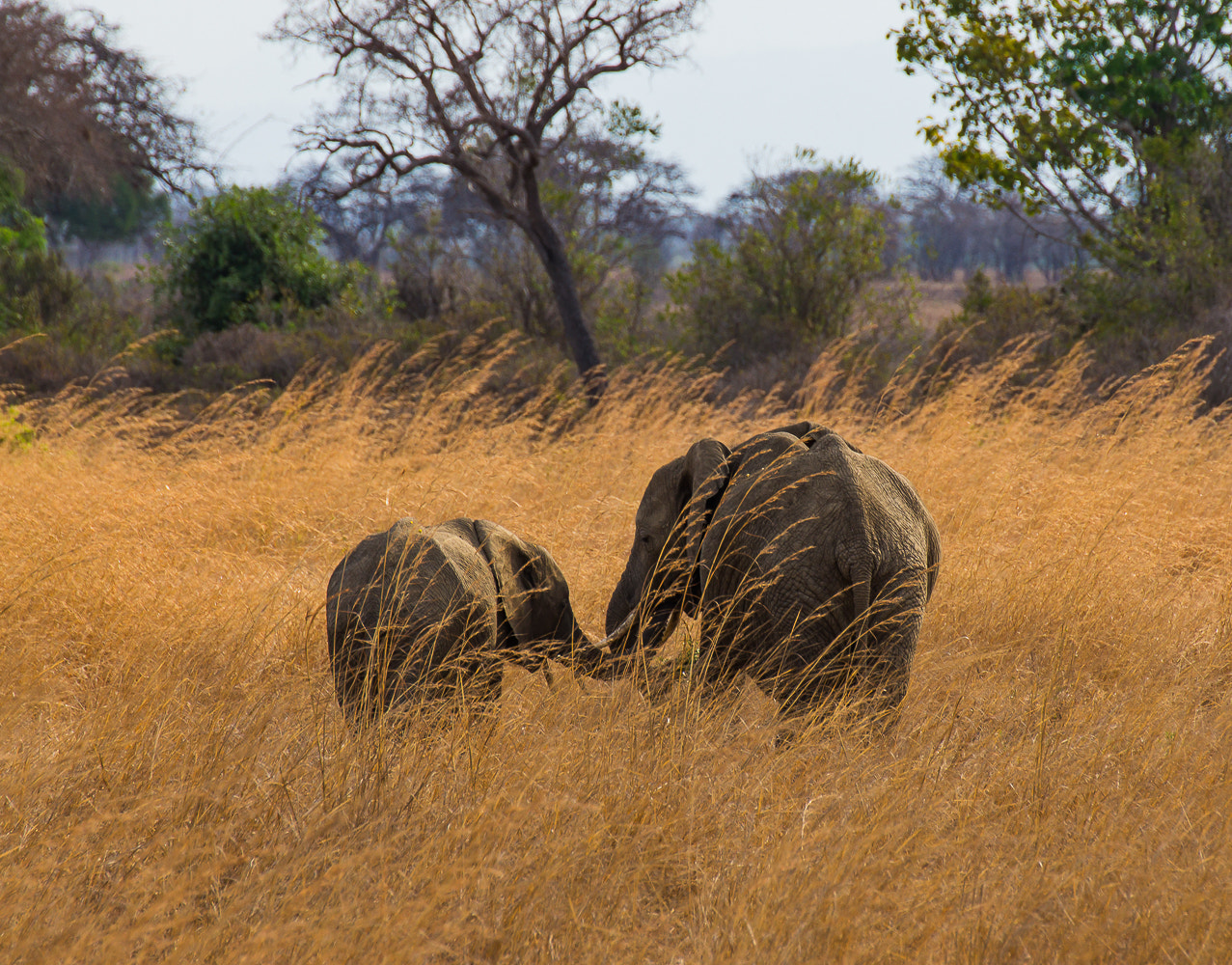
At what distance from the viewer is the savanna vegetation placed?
7.01 feet

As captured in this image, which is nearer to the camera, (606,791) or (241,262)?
(606,791)

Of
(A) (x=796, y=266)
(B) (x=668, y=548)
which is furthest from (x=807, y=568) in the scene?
(A) (x=796, y=266)

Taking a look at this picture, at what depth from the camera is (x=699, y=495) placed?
3.05 meters

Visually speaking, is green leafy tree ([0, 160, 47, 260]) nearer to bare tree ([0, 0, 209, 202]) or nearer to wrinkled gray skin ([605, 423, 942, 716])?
bare tree ([0, 0, 209, 202])

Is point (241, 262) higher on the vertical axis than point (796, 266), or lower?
higher

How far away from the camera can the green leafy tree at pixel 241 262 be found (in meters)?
14.6

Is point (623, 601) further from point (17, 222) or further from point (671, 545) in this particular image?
point (17, 222)

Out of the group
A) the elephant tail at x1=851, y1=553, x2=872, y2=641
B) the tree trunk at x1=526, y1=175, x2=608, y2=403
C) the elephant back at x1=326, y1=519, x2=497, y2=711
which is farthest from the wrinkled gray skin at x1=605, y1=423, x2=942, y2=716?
the tree trunk at x1=526, y1=175, x2=608, y2=403

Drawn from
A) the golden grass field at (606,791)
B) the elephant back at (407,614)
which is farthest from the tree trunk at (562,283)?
the elephant back at (407,614)

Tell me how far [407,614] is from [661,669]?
0.92m

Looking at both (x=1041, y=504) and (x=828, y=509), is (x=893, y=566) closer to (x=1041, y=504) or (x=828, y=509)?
(x=828, y=509)

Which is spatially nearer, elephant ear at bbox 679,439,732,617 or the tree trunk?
elephant ear at bbox 679,439,732,617

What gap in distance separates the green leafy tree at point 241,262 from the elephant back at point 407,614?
12.7 m

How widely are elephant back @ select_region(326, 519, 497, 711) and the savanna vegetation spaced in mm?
154
